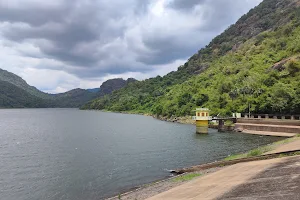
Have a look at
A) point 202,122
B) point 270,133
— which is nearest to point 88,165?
point 202,122

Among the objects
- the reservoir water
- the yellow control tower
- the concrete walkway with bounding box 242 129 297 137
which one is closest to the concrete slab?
the reservoir water

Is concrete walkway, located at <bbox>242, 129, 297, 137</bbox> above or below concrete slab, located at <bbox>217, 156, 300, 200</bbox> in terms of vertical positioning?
below

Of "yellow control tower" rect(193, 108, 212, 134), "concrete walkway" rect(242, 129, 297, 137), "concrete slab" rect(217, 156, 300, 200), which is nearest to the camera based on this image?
"concrete slab" rect(217, 156, 300, 200)

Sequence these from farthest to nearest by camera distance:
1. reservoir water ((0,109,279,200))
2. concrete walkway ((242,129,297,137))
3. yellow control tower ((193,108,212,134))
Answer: yellow control tower ((193,108,212,134)) < concrete walkway ((242,129,297,137)) < reservoir water ((0,109,279,200))

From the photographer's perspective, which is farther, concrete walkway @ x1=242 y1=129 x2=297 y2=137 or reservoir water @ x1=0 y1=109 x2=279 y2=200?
concrete walkway @ x1=242 y1=129 x2=297 y2=137

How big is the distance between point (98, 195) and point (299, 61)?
109 metres

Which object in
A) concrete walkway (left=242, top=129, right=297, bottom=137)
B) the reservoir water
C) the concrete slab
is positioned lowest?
the reservoir water

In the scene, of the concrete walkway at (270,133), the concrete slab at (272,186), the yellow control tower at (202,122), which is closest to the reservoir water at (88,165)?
the concrete slab at (272,186)

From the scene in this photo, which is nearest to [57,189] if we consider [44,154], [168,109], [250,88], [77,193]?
[77,193]

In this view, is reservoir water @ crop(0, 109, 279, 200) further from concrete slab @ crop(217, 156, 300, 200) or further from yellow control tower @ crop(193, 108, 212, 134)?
yellow control tower @ crop(193, 108, 212, 134)

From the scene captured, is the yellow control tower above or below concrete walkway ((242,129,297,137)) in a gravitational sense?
above

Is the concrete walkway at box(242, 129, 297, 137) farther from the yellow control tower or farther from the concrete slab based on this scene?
the concrete slab

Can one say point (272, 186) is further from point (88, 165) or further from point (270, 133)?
point (270, 133)

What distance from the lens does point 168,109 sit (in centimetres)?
17175
